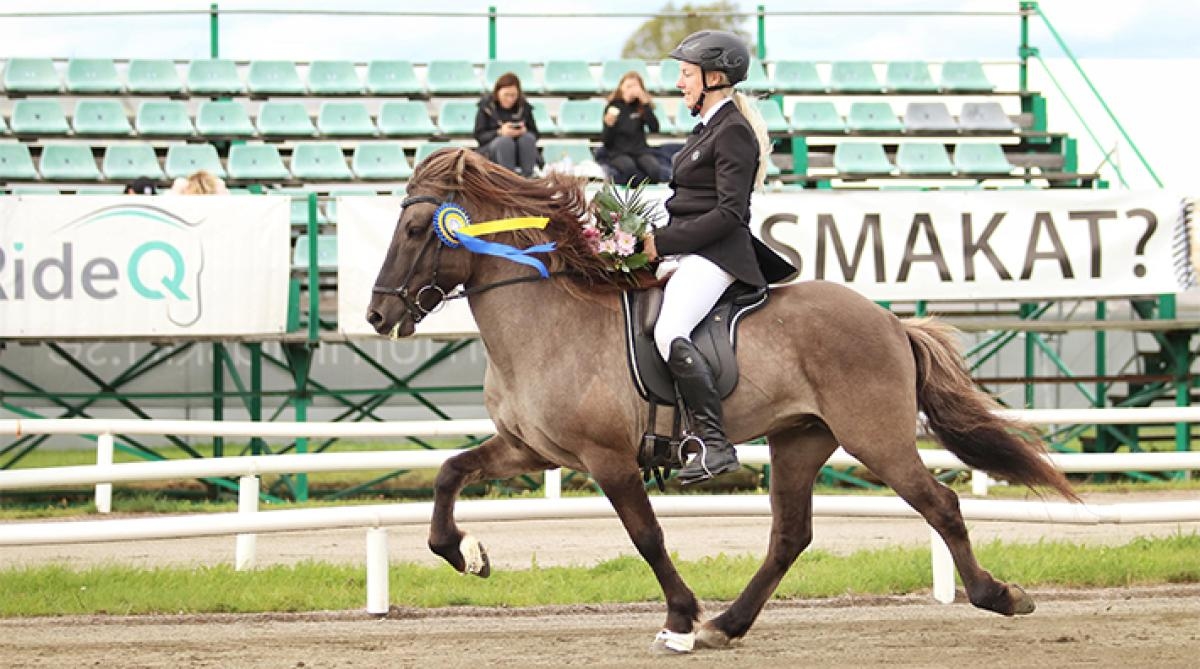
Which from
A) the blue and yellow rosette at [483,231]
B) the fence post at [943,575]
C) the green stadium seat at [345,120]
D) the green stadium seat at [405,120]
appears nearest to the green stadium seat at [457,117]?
the green stadium seat at [405,120]

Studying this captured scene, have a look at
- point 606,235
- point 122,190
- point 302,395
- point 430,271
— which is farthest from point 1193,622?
point 122,190

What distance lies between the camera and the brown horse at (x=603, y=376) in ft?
21.0

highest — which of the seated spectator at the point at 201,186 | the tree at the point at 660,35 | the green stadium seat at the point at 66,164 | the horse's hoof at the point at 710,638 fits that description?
the tree at the point at 660,35

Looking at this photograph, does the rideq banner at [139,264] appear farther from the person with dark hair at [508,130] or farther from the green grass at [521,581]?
the green grass at [521,581]

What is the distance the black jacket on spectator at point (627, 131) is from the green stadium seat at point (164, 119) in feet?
20.4

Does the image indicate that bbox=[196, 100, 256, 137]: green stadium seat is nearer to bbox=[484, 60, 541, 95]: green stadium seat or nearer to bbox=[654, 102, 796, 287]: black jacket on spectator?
bbox=[484, 60, 541, 95]: green stadium seat

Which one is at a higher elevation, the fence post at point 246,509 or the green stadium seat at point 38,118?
the green stadium seat at point 38,118

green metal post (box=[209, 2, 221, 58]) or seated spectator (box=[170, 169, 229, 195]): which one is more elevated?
green metal post (box=[209, 2, 221, 58])

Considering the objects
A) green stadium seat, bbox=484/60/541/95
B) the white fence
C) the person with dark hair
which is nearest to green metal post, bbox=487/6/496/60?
green stadium seat, bbox=484/60/541/95

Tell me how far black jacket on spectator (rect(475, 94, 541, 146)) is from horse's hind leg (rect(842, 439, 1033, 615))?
8.28 meters

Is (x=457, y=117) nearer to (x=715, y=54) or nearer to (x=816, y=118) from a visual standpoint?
(x=816, y=118)

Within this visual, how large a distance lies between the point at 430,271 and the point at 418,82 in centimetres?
1299

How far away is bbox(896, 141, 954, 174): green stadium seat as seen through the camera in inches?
710

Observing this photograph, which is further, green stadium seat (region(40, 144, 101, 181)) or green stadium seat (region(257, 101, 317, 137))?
green stadium seat (region(257, 101, 317, 137))
